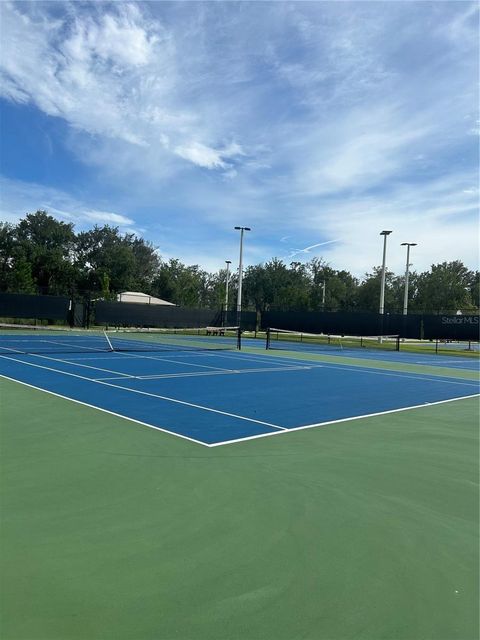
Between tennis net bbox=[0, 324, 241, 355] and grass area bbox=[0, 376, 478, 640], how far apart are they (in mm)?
12092

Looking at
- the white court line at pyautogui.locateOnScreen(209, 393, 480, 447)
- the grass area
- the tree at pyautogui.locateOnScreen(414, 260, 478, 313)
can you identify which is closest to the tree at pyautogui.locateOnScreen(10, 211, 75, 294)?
the white court line at pyautogui.locateOnScreen(209, 393, 480, 447)

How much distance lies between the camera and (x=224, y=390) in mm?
9570

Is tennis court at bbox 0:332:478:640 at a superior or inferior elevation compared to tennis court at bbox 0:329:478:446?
inferior

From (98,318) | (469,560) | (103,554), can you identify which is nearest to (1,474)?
(103,554)

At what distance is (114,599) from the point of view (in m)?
2.53

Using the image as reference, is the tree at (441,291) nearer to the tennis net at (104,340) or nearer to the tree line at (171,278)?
the tree line at (171,278)

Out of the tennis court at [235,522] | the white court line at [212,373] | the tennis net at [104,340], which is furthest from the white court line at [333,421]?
the tennis net at [104,340]

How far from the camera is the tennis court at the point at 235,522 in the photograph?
2.45m

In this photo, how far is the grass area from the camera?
2.42 metres

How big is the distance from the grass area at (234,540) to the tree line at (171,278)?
3597 cm

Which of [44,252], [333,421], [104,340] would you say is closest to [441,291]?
[44,252]

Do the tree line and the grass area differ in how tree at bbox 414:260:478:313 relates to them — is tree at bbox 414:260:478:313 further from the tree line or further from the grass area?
the grass area

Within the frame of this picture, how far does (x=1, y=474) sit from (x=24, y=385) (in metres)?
5.16

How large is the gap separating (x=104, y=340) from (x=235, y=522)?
822 inches
